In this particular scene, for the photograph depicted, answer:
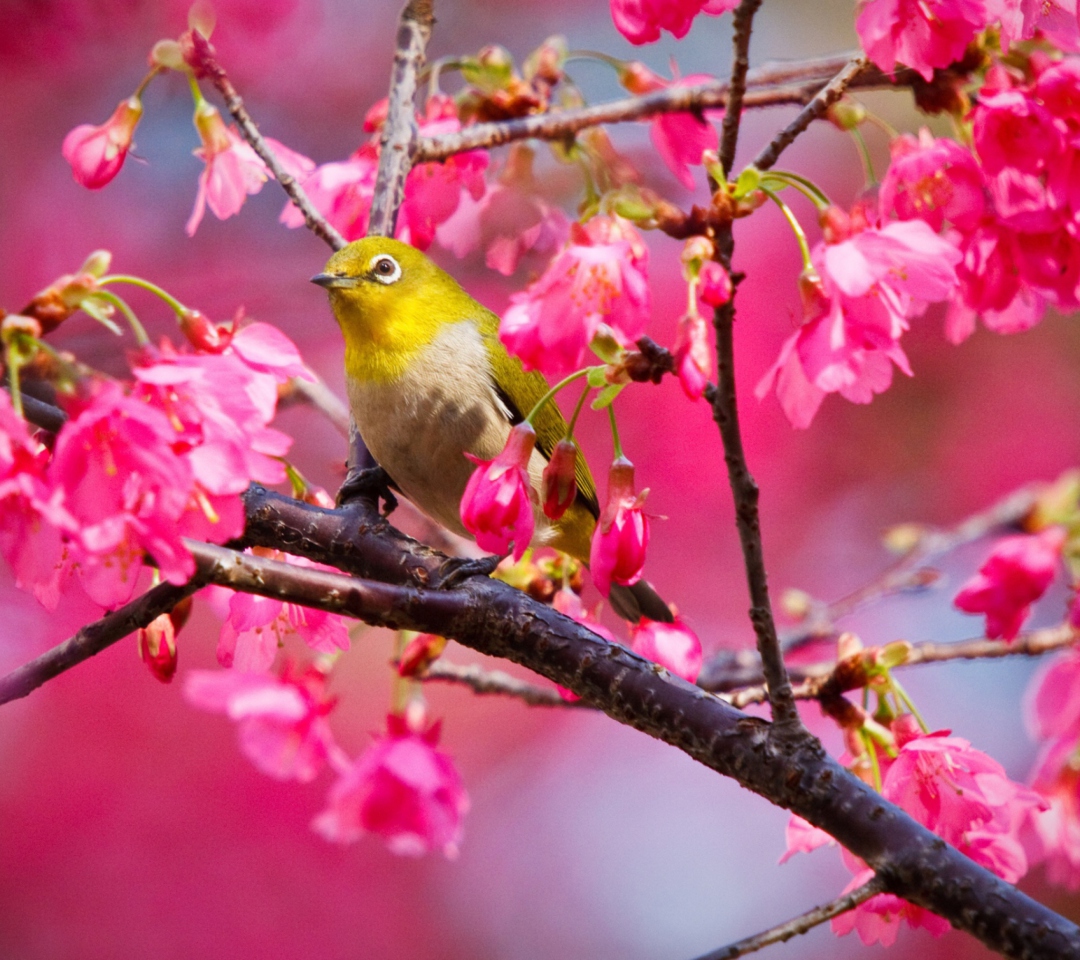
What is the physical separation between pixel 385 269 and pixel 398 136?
13.7 inches

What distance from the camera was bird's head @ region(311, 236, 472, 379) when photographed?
8.38 ft

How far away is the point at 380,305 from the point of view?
105 inches

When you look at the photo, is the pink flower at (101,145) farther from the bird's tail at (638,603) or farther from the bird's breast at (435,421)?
the bird's tail at (638,603)

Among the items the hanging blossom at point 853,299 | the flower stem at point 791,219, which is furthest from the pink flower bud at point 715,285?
the hanging blossom at point 853,299

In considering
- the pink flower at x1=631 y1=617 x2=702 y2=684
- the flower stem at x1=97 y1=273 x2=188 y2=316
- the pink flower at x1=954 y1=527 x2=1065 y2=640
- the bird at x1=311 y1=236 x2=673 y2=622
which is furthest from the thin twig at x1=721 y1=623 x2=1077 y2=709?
the flower stem at x1=97 y1=273 x2=188 y2=316

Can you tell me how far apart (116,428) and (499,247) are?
5.05 ft

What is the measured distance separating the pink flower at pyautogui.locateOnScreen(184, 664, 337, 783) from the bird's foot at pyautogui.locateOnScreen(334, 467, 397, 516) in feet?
1.38

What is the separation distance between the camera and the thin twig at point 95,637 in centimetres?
138

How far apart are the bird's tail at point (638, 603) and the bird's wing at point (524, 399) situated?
24 centimetres

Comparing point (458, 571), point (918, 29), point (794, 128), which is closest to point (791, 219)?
point (794, 128)

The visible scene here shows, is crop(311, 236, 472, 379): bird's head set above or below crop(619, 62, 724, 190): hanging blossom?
below

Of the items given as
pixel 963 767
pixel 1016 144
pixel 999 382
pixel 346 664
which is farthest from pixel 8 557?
pixel 999 382

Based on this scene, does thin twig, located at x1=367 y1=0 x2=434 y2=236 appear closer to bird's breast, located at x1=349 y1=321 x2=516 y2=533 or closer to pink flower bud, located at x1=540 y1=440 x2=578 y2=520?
bird's breast, located at x1=349 y1=321 x2=516 y2=533

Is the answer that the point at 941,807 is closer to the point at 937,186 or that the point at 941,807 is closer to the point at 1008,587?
the point at 1008,587
